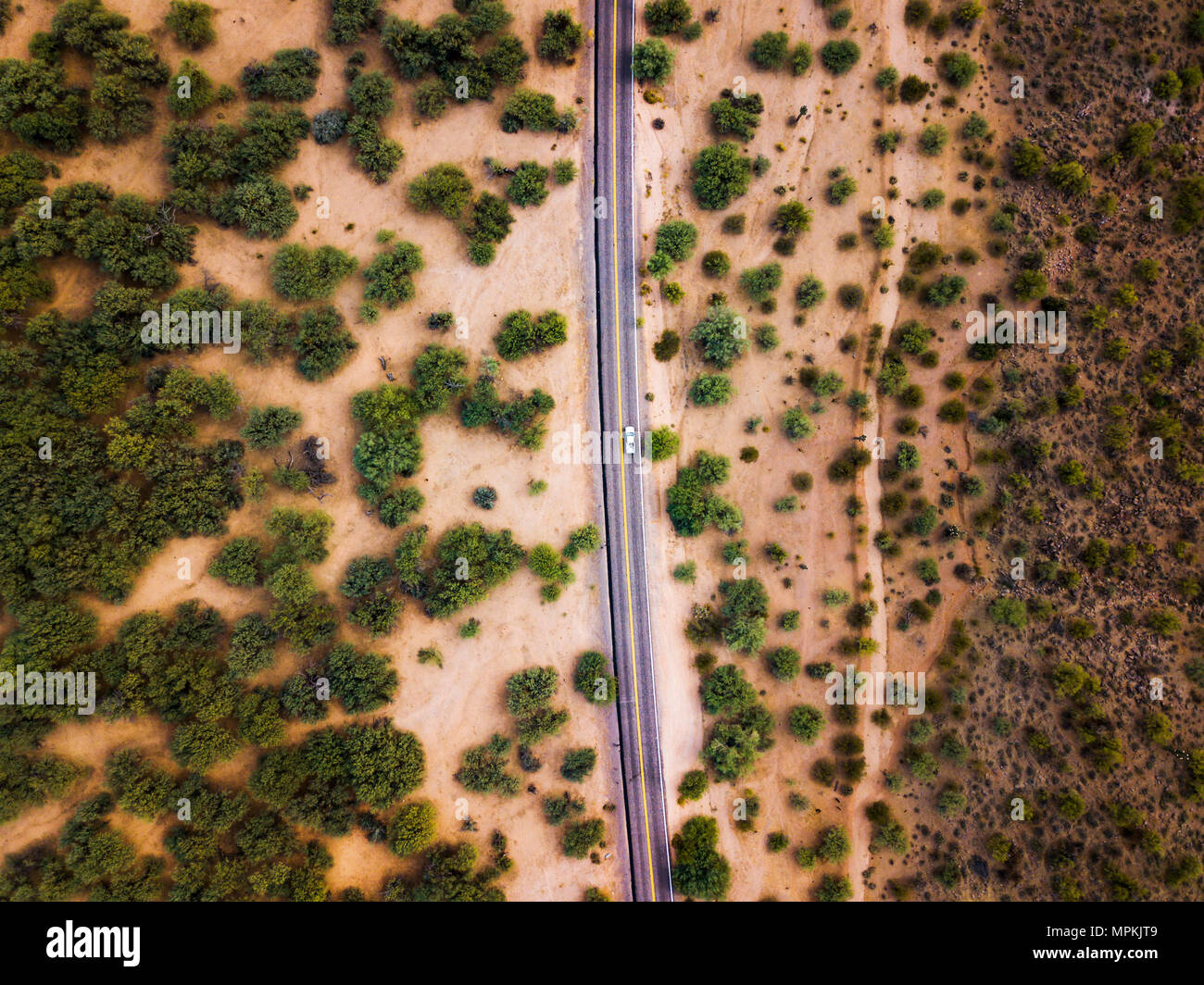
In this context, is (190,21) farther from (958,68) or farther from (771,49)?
(958,68)

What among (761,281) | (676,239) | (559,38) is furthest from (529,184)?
(761,281)

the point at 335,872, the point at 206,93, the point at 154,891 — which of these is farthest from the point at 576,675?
the point at 206,93

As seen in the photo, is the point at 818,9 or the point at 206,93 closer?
the point at 206,93

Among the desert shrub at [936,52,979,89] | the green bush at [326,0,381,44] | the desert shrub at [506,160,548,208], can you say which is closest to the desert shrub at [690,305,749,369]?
the desert shrub at [506,160,548,208]

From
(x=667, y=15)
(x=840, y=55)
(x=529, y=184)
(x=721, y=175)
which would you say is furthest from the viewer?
(x=667, y=15)

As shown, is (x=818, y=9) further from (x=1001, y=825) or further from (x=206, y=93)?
(x=1001, y=825)
